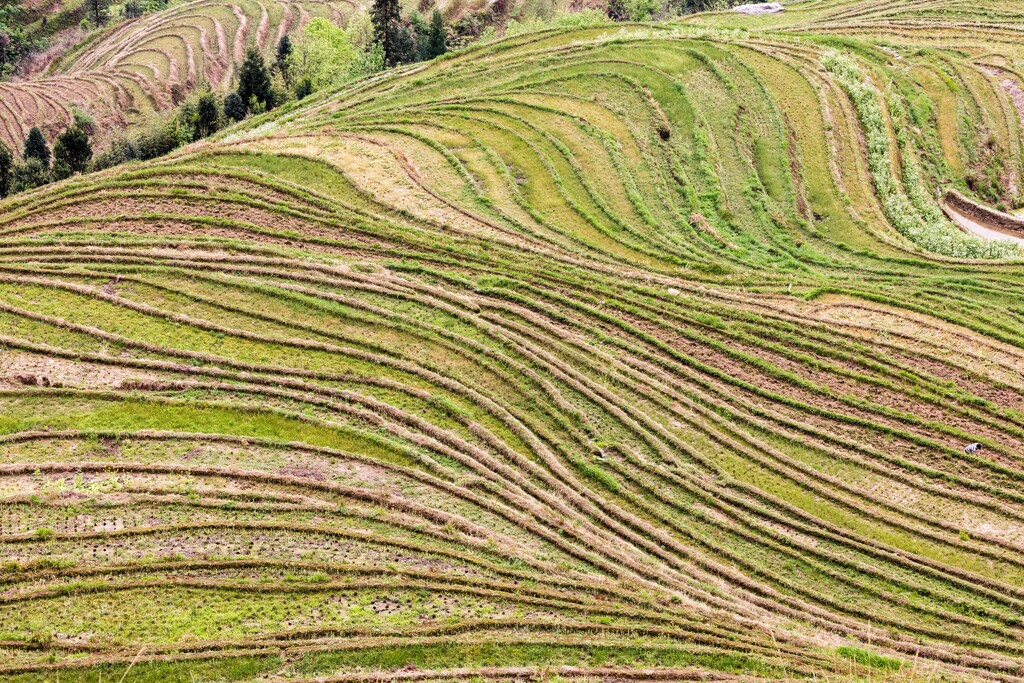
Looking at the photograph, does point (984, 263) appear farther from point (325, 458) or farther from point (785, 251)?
point (325, 458)

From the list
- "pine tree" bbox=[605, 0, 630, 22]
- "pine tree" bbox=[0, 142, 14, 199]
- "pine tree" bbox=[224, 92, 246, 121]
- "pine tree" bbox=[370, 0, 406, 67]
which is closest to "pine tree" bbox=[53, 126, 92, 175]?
"pine tree" bbox=[0, 142, 14, 199]

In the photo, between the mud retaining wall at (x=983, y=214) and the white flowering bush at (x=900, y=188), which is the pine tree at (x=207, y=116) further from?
the mud retaining wall at (x=983, y=214)

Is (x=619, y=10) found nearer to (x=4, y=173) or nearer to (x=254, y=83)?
(x=254, y=83)

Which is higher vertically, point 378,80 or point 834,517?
point 378,80

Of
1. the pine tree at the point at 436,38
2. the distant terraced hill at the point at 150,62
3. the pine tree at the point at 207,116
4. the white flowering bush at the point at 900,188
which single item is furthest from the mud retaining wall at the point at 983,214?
the distant terraced hill at the point at 150,62

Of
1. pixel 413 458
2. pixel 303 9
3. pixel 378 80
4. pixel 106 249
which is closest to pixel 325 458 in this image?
pixel 413 458

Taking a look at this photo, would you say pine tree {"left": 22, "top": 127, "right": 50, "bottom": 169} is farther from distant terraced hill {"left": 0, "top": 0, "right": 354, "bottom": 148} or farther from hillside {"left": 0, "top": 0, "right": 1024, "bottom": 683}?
hillside {"left": 0, "top": 0, "right": 1024, "bottom": 683}

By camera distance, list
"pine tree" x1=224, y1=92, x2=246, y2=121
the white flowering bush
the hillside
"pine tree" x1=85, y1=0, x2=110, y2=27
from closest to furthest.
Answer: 1. the hillside
2. the white flowering bush
3. "pine tree" x1=224, y1=92, x2=246, y2=121
4. "pine tree" x1=85, y1=0, x2=110, y2=27
